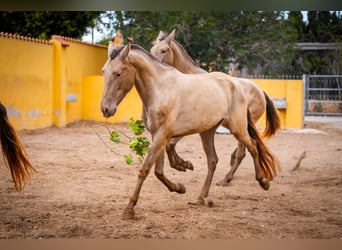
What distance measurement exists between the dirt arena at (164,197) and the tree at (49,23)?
5.05 feet

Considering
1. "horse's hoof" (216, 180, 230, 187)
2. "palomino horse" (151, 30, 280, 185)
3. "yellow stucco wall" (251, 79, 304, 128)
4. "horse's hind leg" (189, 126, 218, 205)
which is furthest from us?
"yellow stucco wall" (251, 79, 304, 128)

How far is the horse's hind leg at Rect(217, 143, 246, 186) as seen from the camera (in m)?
5.33

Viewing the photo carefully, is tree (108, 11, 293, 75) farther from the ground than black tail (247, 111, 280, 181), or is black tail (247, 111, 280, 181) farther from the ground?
tree (108, 11, 293, 75)

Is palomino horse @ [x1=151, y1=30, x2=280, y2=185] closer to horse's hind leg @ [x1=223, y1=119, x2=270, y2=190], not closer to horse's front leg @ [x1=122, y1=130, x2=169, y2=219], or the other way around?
horse's hind leg @ [x1=223, y1=119, x2=270, y2=190]

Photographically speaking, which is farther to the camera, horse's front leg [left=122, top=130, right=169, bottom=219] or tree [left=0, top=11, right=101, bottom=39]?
tree [left=0, top=11, right=101, bottom=39]

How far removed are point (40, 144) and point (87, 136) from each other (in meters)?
1.11

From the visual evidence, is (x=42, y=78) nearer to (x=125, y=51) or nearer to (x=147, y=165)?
(x=125, y=51)

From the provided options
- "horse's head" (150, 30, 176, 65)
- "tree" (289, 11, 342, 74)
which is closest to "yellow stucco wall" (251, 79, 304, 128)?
"tree" (289, 11, 342, 74)

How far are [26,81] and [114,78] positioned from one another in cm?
149

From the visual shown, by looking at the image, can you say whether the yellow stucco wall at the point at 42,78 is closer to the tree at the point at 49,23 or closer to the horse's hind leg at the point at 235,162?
the tree at the point at 49,23

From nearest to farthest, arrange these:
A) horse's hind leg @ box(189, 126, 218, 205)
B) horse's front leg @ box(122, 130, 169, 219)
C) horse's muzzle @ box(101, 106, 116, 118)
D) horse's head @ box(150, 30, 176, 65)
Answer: horse's muzzle @ box(101, 106, 116, 118), horse's front leg @ box(122, 130, 169, 219), horse's hind leg @ box(189, 126, 218, 205), horse's head @ box(150, 30, 176, 65)

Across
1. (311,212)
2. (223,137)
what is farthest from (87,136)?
(311,212)

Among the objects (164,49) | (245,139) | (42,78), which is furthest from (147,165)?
(42,78)

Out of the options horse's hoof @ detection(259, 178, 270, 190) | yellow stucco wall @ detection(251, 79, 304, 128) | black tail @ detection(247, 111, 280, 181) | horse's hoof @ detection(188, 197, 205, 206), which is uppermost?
yellow stucco wall @ detection(251, 79, 304, 128)
